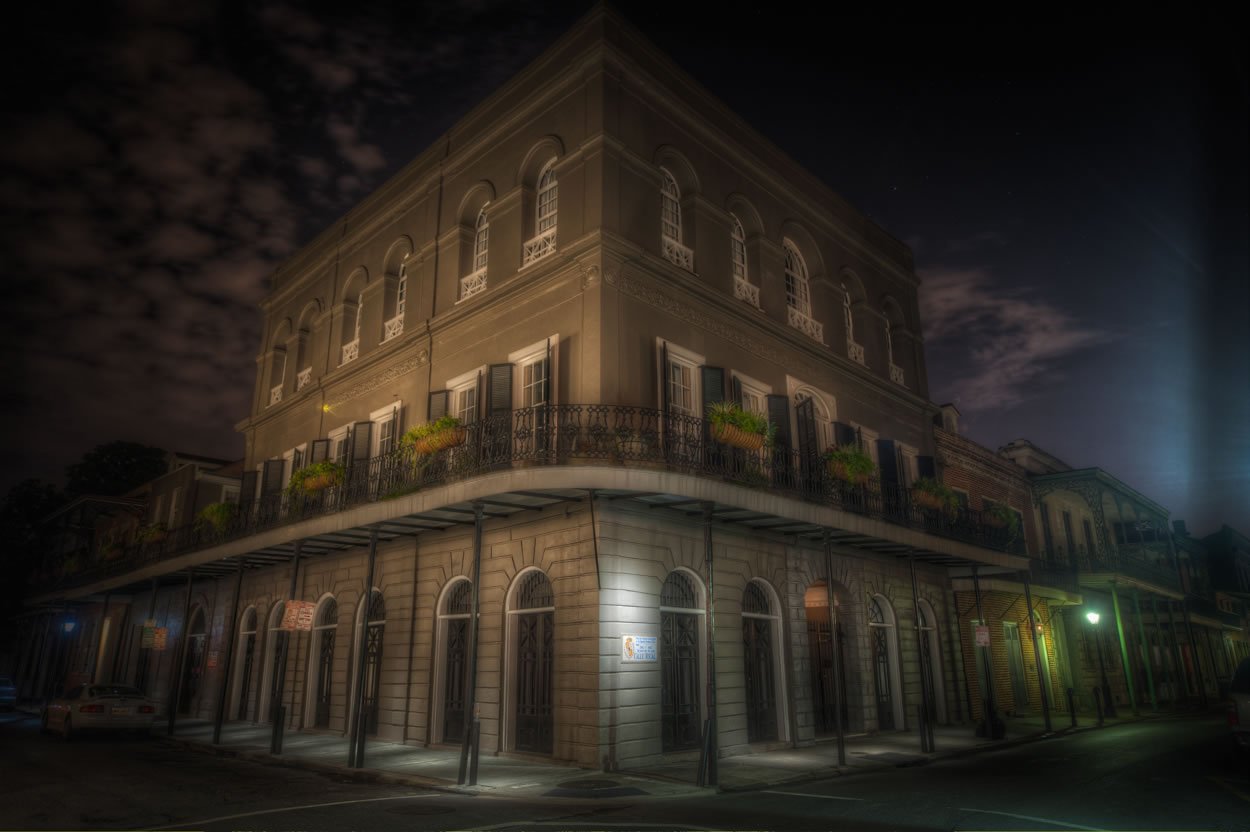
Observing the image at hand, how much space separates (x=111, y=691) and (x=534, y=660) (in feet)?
36.6

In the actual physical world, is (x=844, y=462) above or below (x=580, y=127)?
below

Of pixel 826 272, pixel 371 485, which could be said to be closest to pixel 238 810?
pixel 371 485

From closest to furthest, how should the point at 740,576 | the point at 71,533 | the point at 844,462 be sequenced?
the point at 740,576, the point at 844,462, the point at 71,533

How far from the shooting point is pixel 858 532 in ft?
48.3

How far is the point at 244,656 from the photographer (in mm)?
21156

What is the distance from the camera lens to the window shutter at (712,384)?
46.1 feet

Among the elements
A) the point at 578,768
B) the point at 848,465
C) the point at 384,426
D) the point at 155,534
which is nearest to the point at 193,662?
the point at 155,534

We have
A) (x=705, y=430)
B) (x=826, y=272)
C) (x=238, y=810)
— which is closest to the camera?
(x=238, y=810)

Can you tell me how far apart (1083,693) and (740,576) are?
62.0 feet

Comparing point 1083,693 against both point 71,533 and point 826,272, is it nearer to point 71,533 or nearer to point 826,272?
point 826,272

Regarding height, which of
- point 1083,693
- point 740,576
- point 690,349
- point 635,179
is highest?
point 635,179

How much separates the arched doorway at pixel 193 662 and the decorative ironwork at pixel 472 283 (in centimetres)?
1416

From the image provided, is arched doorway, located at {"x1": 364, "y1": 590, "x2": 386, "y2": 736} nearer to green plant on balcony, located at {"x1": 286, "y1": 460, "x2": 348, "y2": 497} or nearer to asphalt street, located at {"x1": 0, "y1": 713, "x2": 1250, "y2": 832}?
green plant on balcony, located at {"x1": 286, "y1": 460, "x2": 348, "y2": 497}

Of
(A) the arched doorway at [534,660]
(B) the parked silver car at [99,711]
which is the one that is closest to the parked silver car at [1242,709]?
(A) the arched doorway at [534,660]
